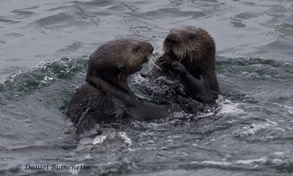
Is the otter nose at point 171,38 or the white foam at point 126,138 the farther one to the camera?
the otter nose at point 171,38

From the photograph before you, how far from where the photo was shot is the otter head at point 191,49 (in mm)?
7668

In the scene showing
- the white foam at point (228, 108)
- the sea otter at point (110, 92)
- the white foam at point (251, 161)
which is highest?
the sea otter at point (110, 92)

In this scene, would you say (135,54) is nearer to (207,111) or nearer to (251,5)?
(207,111)

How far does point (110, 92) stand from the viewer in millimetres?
6961

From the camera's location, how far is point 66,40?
460 inches

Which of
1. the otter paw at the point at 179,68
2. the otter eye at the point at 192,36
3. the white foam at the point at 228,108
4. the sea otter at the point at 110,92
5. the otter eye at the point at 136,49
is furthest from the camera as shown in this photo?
the otter eye at the point at 192,36

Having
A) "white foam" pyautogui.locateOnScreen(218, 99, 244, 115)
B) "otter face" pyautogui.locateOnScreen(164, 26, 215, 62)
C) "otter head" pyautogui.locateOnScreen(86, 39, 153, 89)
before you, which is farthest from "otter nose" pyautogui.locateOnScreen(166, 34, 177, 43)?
"white foam" pyautogui.locateOnScreen(218, 99, 244, 115)

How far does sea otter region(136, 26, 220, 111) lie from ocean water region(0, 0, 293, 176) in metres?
0.26

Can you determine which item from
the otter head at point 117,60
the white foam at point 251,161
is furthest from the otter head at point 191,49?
the white foam at point 251,161

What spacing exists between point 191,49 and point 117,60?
122cm

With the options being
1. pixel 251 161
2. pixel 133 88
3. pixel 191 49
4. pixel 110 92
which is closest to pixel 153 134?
pixel 110 92

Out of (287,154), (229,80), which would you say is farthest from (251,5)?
(287,154)

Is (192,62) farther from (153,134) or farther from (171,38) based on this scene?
(153,134)

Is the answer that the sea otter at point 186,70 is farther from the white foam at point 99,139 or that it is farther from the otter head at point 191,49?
the white foam at point 99,139
